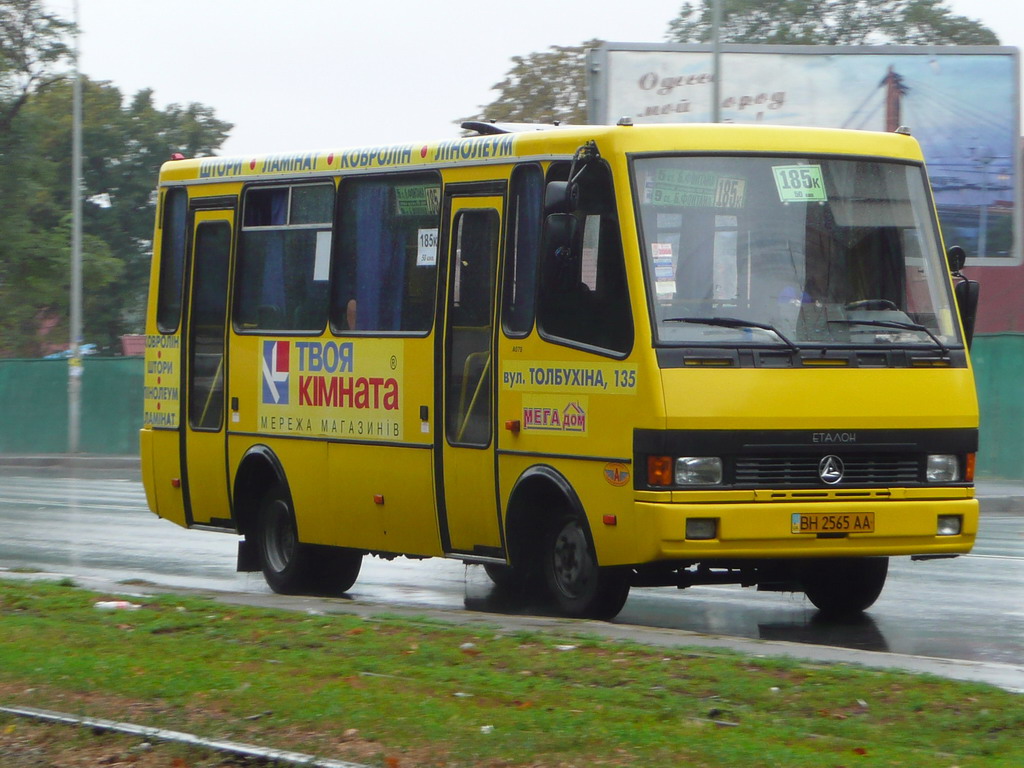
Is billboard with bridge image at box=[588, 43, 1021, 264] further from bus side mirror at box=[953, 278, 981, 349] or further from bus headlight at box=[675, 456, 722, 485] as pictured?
bus headlight at box=[675, 456, 722, 485]

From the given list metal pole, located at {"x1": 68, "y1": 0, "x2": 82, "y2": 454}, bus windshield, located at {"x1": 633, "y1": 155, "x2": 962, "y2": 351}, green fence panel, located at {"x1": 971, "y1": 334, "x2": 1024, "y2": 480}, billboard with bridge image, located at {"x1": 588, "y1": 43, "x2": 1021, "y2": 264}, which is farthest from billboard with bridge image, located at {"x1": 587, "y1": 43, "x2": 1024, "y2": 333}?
bus windshield, located at {"x1": 633, "y1": 155, "x2": 962, "y2": 351}

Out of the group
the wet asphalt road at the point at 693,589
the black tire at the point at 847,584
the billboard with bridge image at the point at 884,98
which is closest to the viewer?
the wet asphalt road at the point at 693,589

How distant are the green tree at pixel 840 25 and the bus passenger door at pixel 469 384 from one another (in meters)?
46.4

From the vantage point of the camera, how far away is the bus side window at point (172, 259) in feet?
46.2

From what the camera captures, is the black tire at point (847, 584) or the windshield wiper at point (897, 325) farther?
the black tire at point (847, 584)

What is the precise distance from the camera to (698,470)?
966 centimetres

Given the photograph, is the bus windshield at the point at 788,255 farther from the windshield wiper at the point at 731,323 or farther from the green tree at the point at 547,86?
→ the green tree at the point at 547,86

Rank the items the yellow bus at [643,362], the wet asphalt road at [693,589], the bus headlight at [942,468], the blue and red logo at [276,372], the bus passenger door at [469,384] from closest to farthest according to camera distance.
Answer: the yellow bus at [643,362]
the bus headlight at [942,468]
the wet asphalt road at [693,589]
the bus passenger door at [469,384]
the blue and red logo at [276,372]

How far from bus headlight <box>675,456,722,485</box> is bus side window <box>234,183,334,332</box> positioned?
147 inches

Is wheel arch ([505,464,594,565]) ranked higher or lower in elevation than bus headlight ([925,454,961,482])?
lower

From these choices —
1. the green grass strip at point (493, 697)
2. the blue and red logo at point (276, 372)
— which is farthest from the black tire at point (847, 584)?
the blue and red logo at point (276, 372)

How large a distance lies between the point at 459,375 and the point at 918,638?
3.16 metres

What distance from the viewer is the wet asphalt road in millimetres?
10391

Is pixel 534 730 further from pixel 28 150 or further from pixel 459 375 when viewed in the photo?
pixel 28 150
